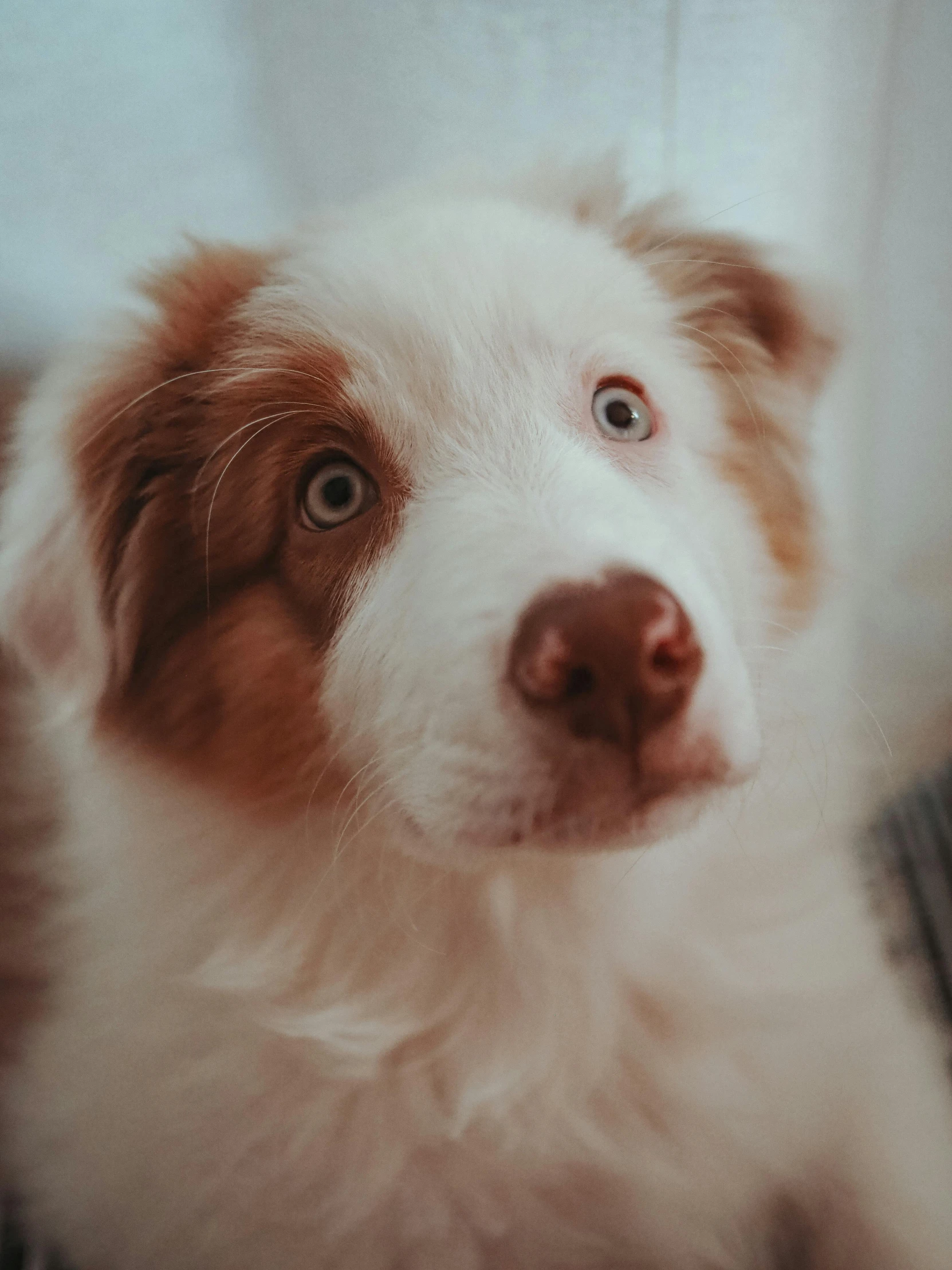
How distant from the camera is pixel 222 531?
1039mm

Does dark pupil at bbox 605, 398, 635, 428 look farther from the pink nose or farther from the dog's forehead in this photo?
the pink nose

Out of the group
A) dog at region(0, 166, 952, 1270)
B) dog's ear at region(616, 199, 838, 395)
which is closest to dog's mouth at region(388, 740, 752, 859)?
dog at region(0, 166, 952, 1270)

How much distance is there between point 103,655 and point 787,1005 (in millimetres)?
879

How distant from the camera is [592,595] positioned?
0.71 metres

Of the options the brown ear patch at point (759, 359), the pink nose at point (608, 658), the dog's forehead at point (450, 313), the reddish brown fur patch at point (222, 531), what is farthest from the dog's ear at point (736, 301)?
the pink nose at point (608, 658)

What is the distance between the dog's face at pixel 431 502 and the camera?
79 centimetres

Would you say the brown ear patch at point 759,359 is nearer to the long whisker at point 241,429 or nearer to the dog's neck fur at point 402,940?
the dog's neck fur at point 402,940

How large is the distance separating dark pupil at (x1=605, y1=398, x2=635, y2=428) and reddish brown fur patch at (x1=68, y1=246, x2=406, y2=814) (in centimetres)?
26

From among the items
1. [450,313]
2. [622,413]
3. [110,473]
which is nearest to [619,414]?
[622,413]

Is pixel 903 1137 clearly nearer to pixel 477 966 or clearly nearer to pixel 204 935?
pixel 477 966

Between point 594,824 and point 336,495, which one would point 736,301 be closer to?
point 336,495

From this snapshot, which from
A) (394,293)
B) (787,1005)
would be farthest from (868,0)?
(787,1005)

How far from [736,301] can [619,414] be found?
0.97ft

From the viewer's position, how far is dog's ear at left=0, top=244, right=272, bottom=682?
100 centimetres
